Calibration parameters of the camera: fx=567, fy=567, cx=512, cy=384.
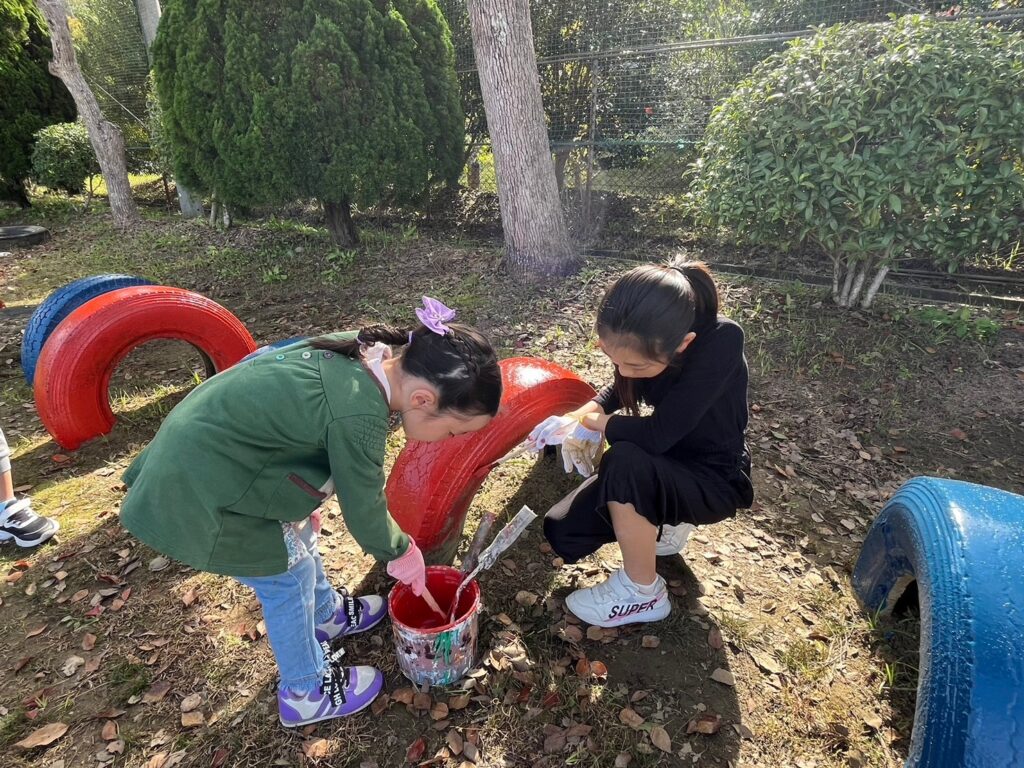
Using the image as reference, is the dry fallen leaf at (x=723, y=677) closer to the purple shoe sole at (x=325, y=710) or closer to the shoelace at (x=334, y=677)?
the purple shoe sole at (x=325, y=710)

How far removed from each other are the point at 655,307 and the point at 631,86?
6331mm

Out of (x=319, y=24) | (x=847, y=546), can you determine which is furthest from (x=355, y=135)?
(x=847, y=546)

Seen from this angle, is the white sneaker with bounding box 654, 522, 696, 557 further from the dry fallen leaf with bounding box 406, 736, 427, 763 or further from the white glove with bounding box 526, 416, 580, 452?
the dry fallen leaf with bounding box 406, 736, 427, 763

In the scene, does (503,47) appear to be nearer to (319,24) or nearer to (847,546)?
(319,24)

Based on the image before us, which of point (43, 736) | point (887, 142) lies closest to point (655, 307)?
point (43, 736)

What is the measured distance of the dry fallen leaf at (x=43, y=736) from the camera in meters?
2.10

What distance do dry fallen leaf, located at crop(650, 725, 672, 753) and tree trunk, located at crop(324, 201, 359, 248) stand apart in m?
6.60

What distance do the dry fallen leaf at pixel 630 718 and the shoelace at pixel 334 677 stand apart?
41.8 inches

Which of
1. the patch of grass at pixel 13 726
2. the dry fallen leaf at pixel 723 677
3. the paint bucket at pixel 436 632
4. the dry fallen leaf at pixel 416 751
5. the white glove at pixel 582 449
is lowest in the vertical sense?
the dry fallen leaf at pixel 723 677

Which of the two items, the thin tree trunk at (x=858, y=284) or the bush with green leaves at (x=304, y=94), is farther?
the bush with green leaves at (x=304, y=94)

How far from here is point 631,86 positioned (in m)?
7.16

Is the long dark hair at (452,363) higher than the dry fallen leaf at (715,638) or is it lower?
higher

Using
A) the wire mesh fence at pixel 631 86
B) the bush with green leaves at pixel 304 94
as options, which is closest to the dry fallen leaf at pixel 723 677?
the wire mesh fence at pixel 631 86

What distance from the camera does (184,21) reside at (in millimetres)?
6293
